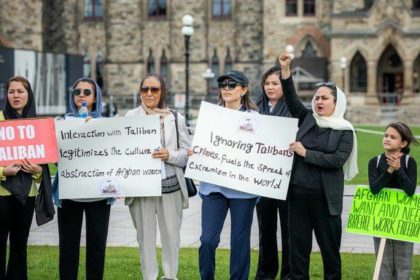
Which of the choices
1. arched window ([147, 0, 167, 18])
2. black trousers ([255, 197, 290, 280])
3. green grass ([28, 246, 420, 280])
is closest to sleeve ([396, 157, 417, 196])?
black trousers ([255, 197, 290, 280])

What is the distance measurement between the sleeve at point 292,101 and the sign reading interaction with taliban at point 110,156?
4.12 ft

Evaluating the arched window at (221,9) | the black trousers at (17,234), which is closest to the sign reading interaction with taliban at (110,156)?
the black trousers at (17,234)

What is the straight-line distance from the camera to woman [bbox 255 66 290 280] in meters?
9.37

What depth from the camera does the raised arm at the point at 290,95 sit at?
8336mm

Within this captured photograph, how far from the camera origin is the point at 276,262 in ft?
31.7

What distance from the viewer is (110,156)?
8.94 meters

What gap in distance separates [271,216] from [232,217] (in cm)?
117

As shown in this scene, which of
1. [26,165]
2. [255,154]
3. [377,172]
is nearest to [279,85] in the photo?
[255,154]

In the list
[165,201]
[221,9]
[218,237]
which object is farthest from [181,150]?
[221,9]

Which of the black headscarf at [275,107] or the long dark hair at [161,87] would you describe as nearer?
the long dark hair at [161,87]

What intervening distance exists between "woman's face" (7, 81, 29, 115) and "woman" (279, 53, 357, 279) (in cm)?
240

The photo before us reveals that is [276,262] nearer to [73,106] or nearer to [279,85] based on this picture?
[279,85]

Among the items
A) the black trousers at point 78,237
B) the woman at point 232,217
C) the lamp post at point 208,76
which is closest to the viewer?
the woman at point 232,217

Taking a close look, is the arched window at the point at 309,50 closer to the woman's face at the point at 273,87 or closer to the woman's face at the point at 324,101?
the woman's face at the point at 273,87
